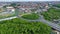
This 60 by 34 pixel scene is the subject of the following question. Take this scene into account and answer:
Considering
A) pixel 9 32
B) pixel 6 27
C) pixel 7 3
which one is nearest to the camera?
pixel 9 32

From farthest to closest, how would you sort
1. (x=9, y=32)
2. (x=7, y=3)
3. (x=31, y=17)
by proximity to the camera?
(x=7, y=3), (x=31, y=17), (x=9, y=32)

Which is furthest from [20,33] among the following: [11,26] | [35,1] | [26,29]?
[35,1]

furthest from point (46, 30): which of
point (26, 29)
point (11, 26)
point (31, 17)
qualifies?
point (31, 17)

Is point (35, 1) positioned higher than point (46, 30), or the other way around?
point (46, 30)

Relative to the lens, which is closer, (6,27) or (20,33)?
(20,33)

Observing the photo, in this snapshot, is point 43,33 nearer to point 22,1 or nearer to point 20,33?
point 20,33

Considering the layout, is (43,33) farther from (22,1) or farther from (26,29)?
(22,1)

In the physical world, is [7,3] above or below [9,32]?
below

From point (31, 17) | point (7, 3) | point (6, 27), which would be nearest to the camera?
point (6, 27)

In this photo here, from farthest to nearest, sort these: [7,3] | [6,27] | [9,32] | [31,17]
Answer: [7,3]
[31,17]
[6,27]
[9,32]
